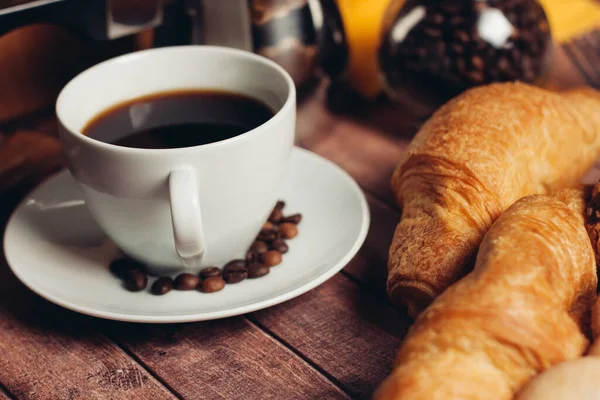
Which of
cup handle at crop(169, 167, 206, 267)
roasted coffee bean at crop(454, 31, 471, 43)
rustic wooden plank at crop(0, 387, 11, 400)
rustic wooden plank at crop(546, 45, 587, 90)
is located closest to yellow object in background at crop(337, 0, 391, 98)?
roasted coffee bean at crop(454, 31, 471, 43)

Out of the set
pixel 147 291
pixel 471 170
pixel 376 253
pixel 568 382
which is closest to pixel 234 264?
pixel 147 291

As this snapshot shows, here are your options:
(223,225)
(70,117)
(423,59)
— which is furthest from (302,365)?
(423,59)

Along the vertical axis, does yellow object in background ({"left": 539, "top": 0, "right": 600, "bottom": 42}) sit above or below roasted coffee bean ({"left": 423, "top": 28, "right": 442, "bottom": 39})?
below

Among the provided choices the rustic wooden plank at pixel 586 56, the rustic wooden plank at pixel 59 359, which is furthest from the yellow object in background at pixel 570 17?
the rustic wooden plank at pixel 59 359

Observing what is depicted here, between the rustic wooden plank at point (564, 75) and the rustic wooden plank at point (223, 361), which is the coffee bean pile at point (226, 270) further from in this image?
the rustic wooden plank at point (564, 75)

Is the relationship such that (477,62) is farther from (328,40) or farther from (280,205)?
(280,205)

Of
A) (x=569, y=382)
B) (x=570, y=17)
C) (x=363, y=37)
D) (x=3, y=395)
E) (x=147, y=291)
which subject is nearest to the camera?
(x=569, y=382)

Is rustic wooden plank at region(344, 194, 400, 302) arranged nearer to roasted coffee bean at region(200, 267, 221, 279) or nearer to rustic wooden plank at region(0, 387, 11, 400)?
roasted coffee bean at region(200, 267, 221, 279)
